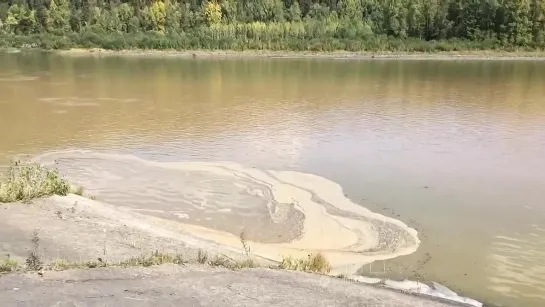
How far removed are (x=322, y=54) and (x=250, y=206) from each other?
1853 inches

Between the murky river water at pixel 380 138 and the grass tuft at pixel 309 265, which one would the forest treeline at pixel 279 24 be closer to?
the murky river water at pixel 380 138

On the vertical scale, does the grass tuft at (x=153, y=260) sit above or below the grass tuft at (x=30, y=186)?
above

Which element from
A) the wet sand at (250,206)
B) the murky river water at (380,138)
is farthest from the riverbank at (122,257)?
the murky river water at (380,138)

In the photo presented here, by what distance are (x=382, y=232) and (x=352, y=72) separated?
1168 inches

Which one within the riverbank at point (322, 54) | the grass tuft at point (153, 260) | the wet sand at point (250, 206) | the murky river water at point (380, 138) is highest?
the grass tuft at point (153, 260)

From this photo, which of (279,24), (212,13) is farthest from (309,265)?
(212,13)

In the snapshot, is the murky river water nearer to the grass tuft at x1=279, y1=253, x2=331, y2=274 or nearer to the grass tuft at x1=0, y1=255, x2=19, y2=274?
the grass tuft at x1=279, y1=253, x2=331, y2=274

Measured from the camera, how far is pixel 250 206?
1052 centimetres

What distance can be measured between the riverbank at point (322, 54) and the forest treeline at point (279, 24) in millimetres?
1341

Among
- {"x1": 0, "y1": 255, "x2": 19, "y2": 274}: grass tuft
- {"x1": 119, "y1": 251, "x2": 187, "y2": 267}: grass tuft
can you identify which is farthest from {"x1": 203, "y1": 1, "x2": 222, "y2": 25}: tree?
{"x1": 0, "y1": 255, "x2": 19, "y2": 274}: grass tuft

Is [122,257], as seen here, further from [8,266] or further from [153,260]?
[8,266]

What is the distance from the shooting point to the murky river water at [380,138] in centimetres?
877

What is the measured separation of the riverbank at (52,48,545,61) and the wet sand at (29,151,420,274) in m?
42.1

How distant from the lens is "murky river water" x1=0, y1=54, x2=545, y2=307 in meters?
8.77
